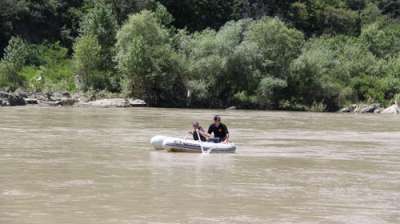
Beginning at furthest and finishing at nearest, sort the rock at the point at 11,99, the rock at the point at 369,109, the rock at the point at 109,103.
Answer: the rock at the point at 369,109
the rock at the point at 109,103
the rock at the point at 11,99

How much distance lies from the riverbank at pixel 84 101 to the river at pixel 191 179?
22454 mm

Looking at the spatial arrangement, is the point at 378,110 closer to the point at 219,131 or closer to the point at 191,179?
the point at 219,131

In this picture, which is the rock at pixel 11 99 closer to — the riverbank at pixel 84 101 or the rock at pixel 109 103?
the riverbank at pixel 84 101

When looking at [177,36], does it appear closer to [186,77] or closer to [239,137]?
[186,77]

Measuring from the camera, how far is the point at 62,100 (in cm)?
5875

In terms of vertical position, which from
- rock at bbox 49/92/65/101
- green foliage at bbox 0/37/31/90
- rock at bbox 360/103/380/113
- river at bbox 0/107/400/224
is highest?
green foliage at bbox 0/37/31/90

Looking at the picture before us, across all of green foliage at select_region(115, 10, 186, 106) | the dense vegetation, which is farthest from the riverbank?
green foliage at select_region(115, 10, 186, 106)

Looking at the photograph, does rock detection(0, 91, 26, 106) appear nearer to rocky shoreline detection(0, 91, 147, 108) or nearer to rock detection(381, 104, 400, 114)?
rocky shoreline detection(0, 91, 147, 108)

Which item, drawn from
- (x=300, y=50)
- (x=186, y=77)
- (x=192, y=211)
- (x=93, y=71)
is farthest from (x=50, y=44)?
(x=192, y=211)

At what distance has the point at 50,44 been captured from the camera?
272 feet

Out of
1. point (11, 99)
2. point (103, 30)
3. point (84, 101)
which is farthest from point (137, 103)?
point (103, 30)

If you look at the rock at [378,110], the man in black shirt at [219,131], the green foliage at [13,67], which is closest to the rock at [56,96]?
the green foliage at [13,67]

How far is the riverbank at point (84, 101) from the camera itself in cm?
5556

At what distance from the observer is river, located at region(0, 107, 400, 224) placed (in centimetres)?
1373
